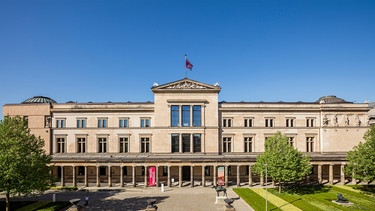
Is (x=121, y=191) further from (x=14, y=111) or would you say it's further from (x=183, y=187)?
(x=14, y=111)

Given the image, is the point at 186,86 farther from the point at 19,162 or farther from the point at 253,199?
the point at 19,162

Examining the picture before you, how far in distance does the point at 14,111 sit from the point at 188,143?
41.4 metres

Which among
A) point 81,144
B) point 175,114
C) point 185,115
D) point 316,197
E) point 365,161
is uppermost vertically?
point 175,114

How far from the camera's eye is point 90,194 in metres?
50.1

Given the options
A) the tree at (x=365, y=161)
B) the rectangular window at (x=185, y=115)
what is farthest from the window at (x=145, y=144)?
the tree at (x=365, y=161)

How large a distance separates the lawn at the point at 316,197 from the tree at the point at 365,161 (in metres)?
3.18

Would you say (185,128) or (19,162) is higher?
(185,128)

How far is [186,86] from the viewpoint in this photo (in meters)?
62.2

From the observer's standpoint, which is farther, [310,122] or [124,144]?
[310,122]

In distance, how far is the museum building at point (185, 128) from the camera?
62188 millimetres

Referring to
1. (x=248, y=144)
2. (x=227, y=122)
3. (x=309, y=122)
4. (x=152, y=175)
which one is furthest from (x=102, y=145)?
(x=309, y=122)

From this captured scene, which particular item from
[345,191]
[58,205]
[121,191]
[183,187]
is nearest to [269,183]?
[345,191]

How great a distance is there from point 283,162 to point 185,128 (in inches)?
891

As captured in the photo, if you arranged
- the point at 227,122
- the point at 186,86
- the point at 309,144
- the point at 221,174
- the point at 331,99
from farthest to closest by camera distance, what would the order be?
the point at 331,99 < the point at 309,144 < the point at 227,122 < the point at 186,86 < the point at 221,174
